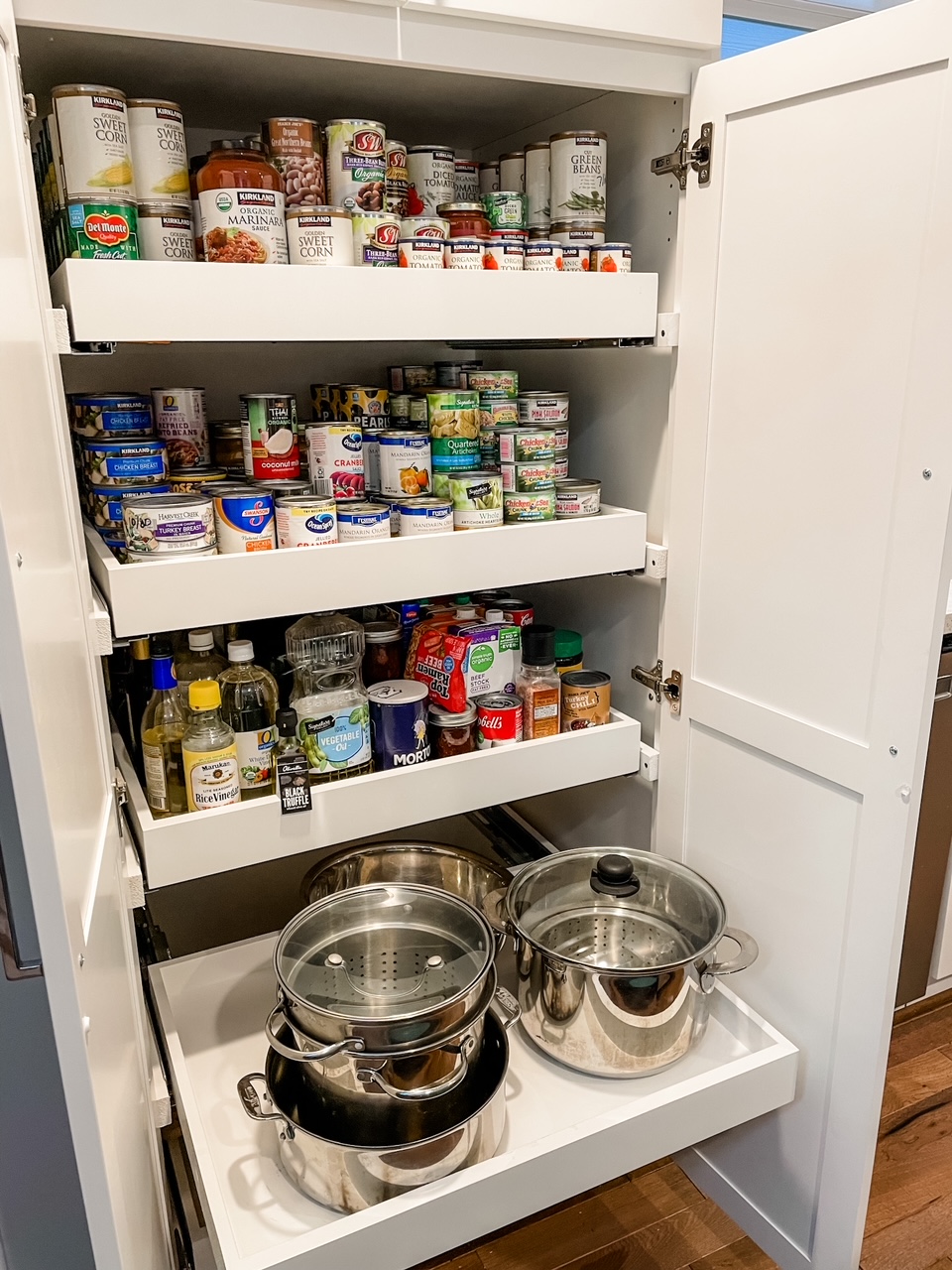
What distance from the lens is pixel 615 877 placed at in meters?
1.22

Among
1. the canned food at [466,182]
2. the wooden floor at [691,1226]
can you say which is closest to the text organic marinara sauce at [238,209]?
the canned food at [466,182]

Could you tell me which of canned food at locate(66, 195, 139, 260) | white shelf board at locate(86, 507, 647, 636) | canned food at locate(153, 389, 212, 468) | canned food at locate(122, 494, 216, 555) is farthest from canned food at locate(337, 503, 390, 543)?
canned food at locate(66, 195, 139, 260)

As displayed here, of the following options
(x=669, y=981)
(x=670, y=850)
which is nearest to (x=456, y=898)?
(x=669, y=981)

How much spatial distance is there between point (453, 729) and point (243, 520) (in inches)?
16.6

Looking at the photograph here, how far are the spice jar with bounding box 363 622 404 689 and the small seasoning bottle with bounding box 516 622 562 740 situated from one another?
180mm

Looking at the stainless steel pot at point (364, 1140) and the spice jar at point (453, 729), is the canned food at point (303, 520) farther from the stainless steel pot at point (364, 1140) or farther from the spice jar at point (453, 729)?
the stainless steel pot at point (364, 1140)

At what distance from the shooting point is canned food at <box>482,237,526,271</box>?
1.20 meters

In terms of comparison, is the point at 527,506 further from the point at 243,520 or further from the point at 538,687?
the point at 243,520

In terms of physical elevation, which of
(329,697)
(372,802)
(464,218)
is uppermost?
(464,218)

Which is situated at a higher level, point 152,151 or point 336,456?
point 152,151

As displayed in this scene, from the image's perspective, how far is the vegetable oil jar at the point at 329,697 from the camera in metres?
1.21

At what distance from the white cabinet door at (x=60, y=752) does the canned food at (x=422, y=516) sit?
39 cm

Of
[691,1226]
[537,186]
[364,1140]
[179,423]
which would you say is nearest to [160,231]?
[179,423]

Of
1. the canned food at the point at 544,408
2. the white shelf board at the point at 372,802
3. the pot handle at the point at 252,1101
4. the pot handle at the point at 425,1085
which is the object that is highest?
the canned food at the point at 544,408
